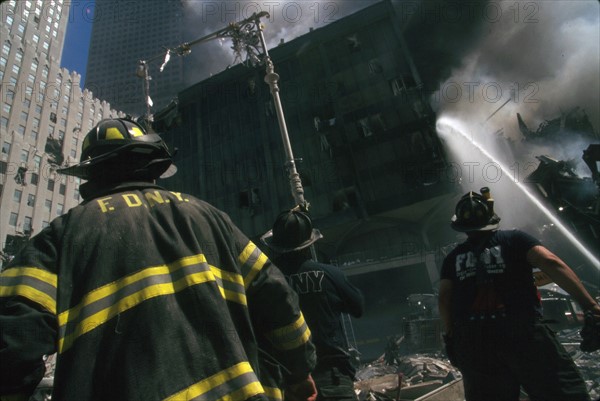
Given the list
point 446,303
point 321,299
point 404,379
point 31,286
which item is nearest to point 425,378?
point 404,379

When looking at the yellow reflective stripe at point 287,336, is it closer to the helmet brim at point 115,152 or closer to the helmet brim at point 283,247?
the helmet brim at point 115,152

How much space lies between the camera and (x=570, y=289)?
8.55 ft

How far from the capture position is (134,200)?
53.9 inches

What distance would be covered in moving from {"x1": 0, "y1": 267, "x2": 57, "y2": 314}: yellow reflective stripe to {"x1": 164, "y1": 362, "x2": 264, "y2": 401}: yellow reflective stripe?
1.74 ft

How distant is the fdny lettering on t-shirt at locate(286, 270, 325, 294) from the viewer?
→ 281 centimetres

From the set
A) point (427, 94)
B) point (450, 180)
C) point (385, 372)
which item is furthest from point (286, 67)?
point (385, 372)

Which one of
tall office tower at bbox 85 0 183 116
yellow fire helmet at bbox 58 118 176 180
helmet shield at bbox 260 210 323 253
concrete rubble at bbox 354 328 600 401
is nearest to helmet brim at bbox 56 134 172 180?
yellow fire helmet at bbox 58 118 176 180

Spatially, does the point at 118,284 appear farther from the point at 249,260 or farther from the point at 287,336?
the point at 287,336

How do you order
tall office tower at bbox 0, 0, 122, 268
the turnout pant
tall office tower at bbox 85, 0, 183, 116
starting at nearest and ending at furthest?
the turnout pant < tall office tower at bbox 0, 0, 122, 268 < tall office tower at bbox 85, 0, 183, 116

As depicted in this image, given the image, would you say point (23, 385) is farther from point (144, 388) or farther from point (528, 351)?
point (528, 351)

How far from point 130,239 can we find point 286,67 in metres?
30.7

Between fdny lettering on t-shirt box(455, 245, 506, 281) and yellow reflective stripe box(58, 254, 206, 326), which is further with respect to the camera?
fdny lettering on t-shirt box(455, 245, 506, 281)

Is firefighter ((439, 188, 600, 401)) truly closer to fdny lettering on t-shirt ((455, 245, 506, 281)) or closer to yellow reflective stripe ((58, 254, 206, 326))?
fdny lettering on t-shirt ((455, 245, 506, 281))

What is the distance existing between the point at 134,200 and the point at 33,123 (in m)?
62.1
